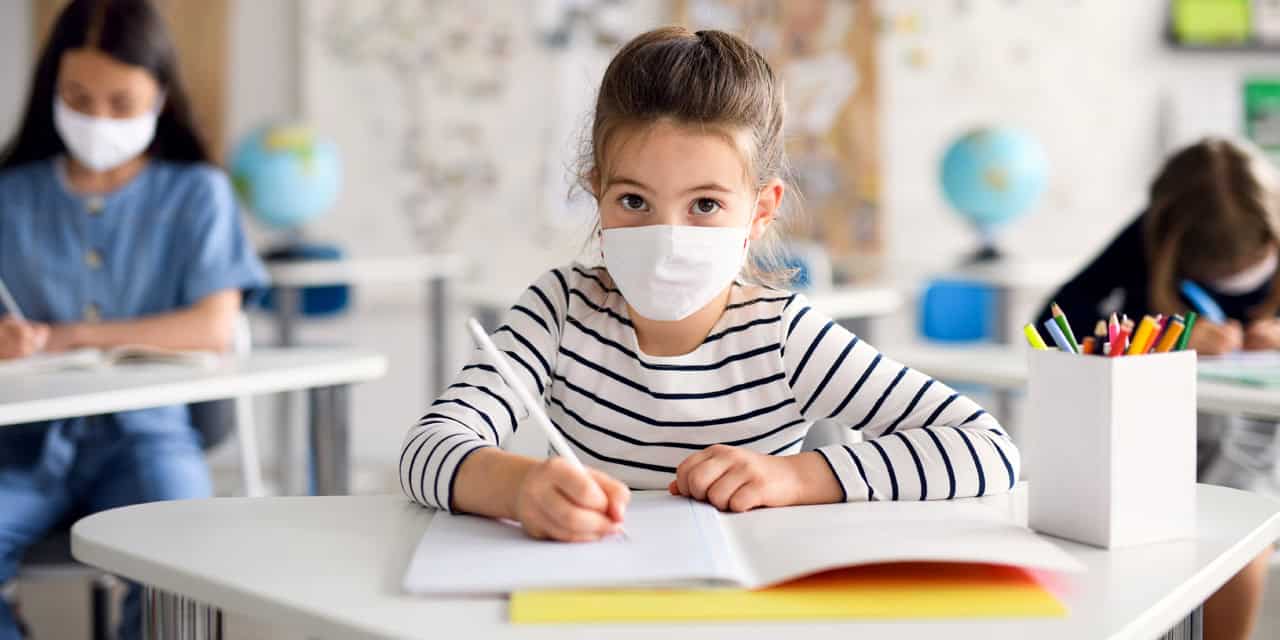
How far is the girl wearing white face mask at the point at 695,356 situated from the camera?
1026mm

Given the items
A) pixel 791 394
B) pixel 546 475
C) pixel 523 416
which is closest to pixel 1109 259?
pixel 791 394

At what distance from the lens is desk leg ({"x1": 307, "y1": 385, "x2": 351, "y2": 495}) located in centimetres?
188

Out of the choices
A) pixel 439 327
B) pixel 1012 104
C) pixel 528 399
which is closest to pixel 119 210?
pixel 528 399

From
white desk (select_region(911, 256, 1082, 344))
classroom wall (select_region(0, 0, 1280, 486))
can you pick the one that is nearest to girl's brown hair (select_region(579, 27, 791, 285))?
white desk (select_region(911, 256, 1082, 344))

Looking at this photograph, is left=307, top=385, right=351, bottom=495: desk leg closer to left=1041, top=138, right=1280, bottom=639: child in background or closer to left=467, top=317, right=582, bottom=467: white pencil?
left=467, top=317, right=582, bottom=467: white pencil

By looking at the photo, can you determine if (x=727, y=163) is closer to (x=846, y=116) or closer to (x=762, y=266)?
(x=762, y=266)

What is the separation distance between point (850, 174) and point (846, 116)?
202mm

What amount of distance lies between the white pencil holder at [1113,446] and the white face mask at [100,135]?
159 cm

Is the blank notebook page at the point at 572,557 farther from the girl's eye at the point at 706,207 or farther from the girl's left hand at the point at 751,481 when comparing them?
the girl's eye at the point at 706,207

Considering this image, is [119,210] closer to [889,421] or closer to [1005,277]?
[889,421]

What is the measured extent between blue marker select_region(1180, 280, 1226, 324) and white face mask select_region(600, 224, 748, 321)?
1125 millimetres

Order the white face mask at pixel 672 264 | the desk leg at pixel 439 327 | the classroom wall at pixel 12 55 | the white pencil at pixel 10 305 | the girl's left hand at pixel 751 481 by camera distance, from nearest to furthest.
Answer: the girl's left hand at pixel 751 481 < the white face mask at pixel 672 264 < the white pencil at pixel 10 305 < the desk leg at pixel 439 327 < the classroom wall at pixel 12 55

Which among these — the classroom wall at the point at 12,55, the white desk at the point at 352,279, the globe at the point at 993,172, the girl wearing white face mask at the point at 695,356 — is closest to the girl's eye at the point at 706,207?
the girl wearing white face mask at the point at 695,356

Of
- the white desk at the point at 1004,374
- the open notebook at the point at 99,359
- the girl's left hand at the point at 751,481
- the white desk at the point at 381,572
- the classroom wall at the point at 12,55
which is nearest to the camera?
the white desk at the point at 381,572
